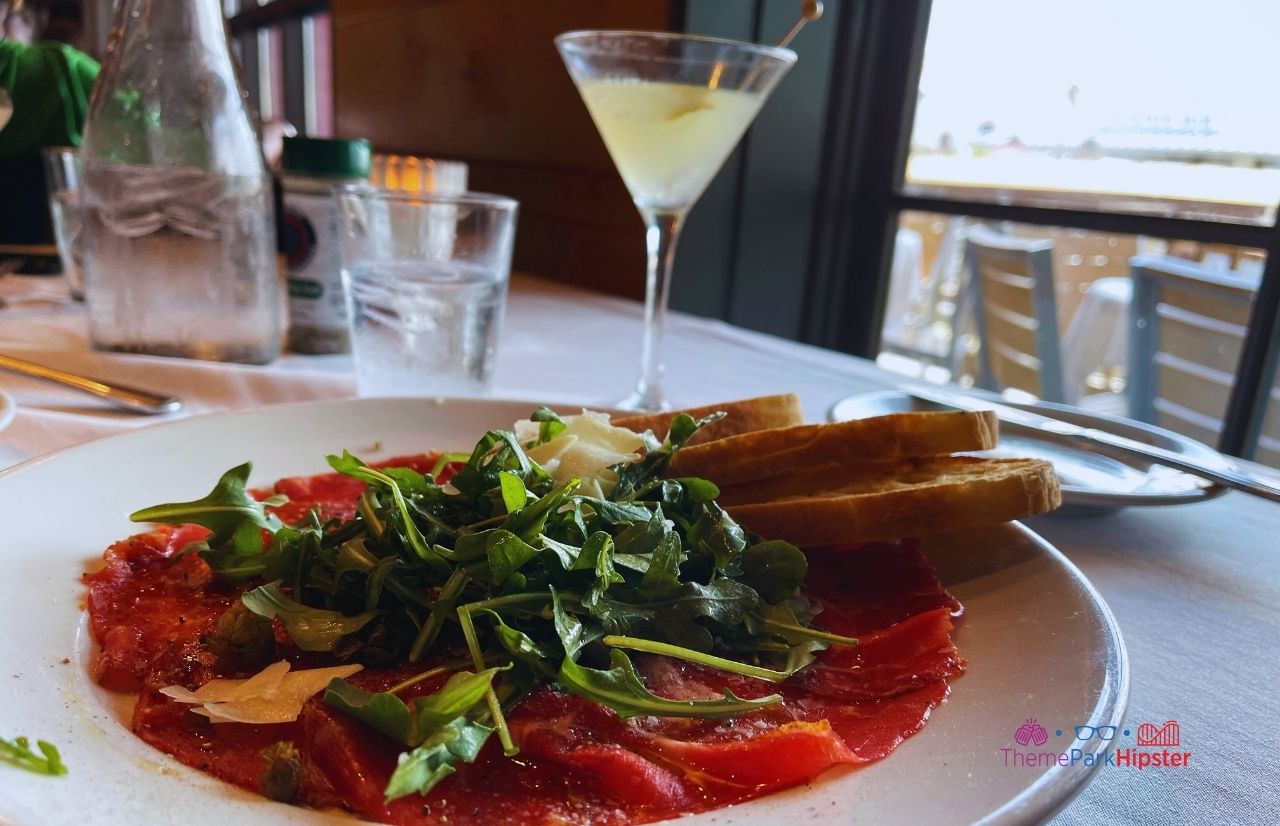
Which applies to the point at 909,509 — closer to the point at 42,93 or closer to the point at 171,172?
the point at 171,172

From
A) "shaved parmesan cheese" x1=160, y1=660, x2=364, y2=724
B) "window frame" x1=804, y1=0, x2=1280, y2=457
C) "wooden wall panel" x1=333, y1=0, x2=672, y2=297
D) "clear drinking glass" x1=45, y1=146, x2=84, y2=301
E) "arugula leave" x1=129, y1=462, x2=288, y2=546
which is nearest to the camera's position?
"shaved parmesan cheese" x1=160, y1=660, x2=364, y2=724

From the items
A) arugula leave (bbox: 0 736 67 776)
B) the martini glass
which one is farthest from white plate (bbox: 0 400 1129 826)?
the martini glass

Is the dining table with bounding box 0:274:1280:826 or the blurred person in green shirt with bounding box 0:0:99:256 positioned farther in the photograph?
the blurred person in green shirt with bounding box 0:0:99:256

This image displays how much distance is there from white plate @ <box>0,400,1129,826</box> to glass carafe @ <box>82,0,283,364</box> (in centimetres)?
56

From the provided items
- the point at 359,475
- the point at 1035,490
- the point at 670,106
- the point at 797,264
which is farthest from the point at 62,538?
the point at 797,264

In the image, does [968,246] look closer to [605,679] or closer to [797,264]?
[797,264]

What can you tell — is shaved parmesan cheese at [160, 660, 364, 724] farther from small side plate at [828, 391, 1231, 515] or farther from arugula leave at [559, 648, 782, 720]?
small side plate at [828, 391, 1231, 515]

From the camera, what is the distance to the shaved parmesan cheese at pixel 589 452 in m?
0.81

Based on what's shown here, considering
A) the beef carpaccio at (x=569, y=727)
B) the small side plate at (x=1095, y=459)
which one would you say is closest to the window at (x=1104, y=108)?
the small side plate at (x=1095, y=459)

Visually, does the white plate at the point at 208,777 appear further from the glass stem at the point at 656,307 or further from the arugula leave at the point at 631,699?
the glass stem at the point at 656,307

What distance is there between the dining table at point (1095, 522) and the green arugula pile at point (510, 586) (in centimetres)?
22

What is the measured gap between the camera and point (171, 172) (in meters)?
1.42

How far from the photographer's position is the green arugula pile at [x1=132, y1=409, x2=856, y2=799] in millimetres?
597

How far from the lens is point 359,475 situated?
0.82 metres
